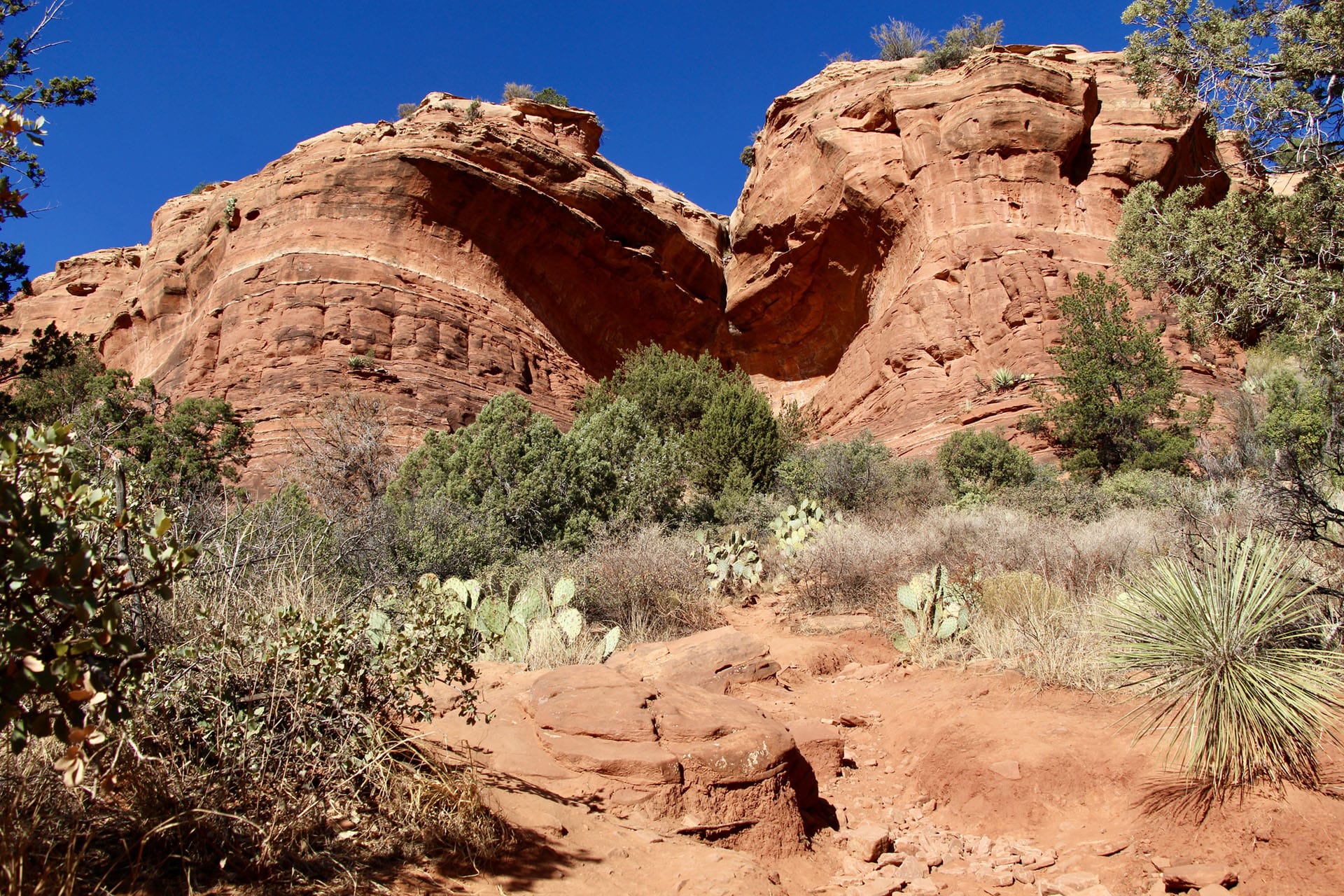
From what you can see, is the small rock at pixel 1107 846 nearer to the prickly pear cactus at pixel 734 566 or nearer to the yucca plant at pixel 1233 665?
the yucca plant at pixel 1233 665

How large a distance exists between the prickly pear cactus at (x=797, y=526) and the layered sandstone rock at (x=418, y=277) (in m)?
11.4

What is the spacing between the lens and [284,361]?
2141 centimetres

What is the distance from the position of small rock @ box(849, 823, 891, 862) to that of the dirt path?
0.06 metres

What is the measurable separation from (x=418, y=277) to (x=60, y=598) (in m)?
23.2

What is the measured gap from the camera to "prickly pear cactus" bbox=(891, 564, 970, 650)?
733 cm

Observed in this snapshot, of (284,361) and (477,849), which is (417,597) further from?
(284,361)

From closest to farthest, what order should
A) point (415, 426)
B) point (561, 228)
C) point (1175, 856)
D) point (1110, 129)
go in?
1. point (1175, 856)
2. point (415, 426)
3. point (1110, 129)
4. point (561, 228)

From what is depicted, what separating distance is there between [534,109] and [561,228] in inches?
204

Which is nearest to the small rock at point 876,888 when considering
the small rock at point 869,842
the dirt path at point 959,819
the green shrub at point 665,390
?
the dirt path at point 959,819

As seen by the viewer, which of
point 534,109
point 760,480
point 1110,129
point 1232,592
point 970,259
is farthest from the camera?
point 534,109

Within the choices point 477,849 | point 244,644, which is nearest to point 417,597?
point 244,644

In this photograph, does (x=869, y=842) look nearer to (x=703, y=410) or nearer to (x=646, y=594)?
(x=646, y=594)

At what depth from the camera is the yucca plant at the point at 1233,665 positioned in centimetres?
421

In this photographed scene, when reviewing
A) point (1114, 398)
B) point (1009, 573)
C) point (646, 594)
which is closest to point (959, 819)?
point (1009, 573)
